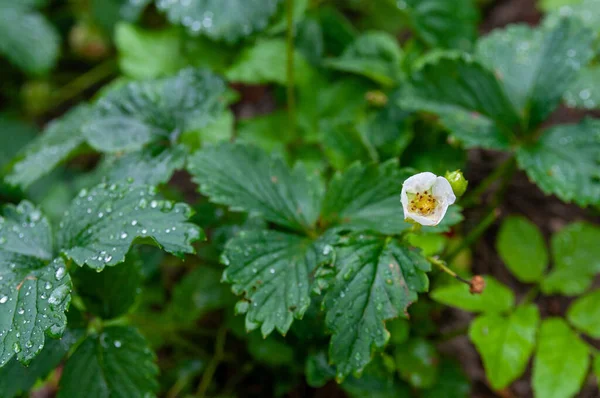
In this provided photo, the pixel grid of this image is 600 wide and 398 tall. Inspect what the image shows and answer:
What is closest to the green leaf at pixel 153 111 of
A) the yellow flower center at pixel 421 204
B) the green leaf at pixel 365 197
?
the green leaf at pixel 365 197

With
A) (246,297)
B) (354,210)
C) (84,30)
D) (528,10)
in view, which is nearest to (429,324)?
(354,210)

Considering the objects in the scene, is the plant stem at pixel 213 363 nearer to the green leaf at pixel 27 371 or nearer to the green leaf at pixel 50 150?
the green leaf at pixel 27 371

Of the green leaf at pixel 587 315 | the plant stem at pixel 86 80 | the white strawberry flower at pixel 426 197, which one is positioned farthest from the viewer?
the plant stem at pixel 86 80

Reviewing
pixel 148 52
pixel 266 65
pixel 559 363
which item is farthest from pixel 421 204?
pixel 148 52

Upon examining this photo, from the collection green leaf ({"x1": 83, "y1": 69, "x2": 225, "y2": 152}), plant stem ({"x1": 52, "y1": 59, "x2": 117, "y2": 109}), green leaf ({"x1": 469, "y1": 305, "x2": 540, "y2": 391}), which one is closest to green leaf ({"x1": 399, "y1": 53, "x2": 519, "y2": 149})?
green leaf ({"x1": 469, "y1": 305, "x2": 540, "y2": 391})

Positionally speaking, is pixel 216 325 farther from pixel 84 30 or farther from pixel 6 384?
pixel 84 30

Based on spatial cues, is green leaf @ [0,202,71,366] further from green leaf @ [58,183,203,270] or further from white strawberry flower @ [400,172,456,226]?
white strawberry flower @ [400,172,456,226]

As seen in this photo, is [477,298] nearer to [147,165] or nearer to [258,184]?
[258,184]
